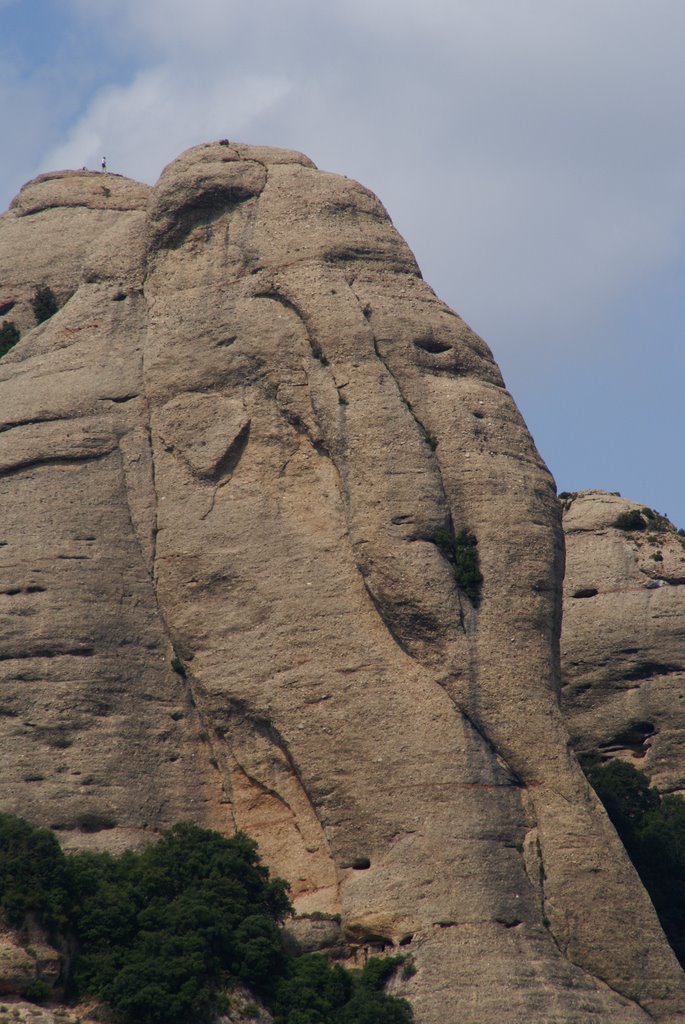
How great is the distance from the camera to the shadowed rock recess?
1686 inches

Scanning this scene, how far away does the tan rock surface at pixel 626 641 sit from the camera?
56.9m

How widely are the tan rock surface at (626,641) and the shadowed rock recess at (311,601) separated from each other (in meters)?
10.7

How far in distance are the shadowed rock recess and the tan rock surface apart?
35.2ft

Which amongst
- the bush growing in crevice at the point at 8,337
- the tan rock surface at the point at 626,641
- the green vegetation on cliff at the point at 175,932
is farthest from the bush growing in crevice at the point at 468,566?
the bush growing in crevice at the point at 8,337

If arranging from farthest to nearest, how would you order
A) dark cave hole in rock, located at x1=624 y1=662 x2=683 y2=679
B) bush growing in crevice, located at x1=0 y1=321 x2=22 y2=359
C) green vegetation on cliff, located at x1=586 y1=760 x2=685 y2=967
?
dark cave hole in rock, located at x1=624 y1=662 x2=683 y2=679, bush growing in crevice, located at x1=0 y1=321 x2=22 y2=359, green vegetation on cliff, located at x1=586 y1=760 x2=685 y2=967

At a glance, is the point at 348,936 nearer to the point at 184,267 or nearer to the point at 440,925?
the point at 440,925

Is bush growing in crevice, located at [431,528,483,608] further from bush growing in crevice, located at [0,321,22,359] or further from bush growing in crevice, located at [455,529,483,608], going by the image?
bush growing in crevice, located at [0,321,22,359]

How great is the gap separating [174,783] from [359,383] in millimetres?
10180

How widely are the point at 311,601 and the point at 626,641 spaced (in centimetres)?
1527

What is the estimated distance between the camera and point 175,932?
4159 cm

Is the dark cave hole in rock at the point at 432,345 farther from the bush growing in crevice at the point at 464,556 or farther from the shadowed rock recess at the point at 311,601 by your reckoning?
the bush growing in crevice at the point at 464,556

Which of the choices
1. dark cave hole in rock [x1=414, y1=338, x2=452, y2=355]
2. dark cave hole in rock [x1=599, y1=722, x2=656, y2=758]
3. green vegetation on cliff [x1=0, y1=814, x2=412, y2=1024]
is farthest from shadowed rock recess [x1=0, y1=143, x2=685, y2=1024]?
dark cave hole in rock [x1=599, y1=722, x2=656, y2=758]

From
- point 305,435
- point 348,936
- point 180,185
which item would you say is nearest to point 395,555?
point 305,435

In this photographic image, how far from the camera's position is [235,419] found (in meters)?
49.3
